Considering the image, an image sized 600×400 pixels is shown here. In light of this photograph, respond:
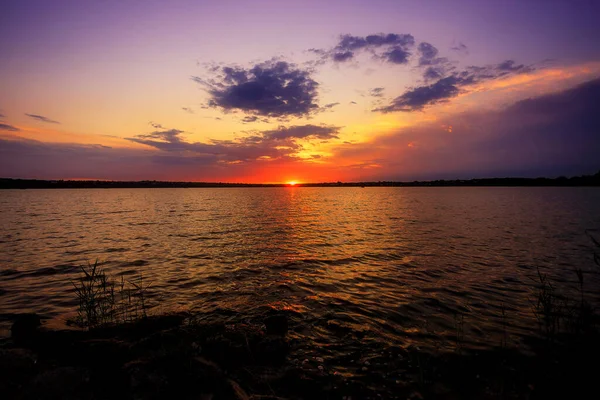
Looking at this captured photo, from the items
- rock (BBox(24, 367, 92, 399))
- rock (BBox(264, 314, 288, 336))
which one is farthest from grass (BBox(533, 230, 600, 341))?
rock (BBox(24, 367, 92, 399))

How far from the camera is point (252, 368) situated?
830 cm

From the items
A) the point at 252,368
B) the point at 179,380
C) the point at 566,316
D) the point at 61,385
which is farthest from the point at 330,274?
the point at 61,385

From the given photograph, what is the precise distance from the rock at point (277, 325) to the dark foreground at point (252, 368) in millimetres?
409

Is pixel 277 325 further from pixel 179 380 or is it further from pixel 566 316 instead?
pixel 566 316

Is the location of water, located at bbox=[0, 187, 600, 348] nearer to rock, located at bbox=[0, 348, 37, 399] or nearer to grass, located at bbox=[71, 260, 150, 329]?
grass, located at bbox=[71, 260, 150, 329]

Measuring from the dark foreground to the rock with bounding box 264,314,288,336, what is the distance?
1.34 ft

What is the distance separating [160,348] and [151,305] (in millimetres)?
5734

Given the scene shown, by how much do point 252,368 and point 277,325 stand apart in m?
2.59

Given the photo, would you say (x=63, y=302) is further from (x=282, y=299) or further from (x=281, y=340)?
(x=281, y=340)

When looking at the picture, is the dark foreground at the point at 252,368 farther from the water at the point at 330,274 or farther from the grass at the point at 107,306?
the grass at the point at 107,306

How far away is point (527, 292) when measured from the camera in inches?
593

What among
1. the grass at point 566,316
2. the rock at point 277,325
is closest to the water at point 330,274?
the rock at point 277,325

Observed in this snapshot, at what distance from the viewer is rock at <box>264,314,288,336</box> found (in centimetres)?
1072

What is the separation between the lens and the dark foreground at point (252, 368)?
6.77 m
